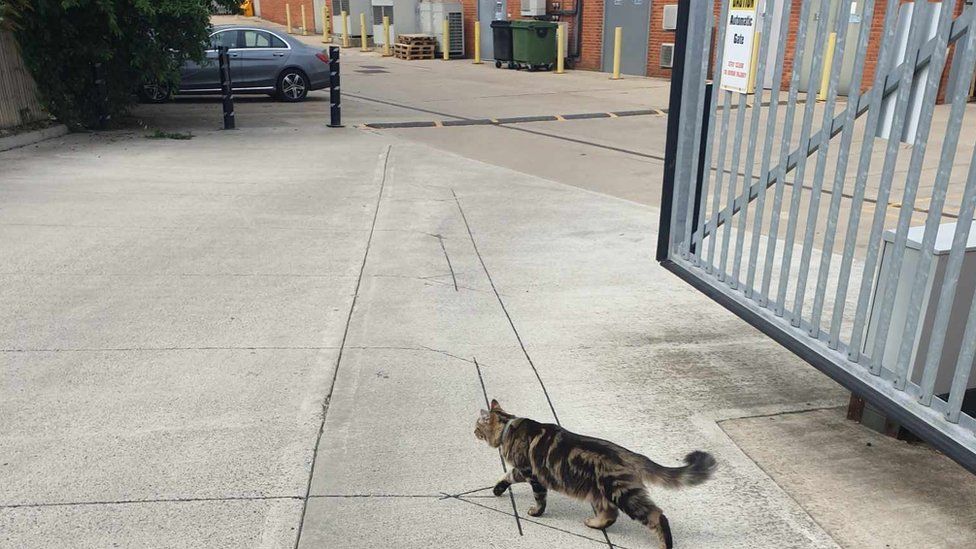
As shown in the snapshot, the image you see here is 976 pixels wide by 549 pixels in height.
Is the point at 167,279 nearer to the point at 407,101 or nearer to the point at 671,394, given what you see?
the point at 671,394

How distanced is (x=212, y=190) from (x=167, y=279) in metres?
3.46

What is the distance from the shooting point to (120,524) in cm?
354

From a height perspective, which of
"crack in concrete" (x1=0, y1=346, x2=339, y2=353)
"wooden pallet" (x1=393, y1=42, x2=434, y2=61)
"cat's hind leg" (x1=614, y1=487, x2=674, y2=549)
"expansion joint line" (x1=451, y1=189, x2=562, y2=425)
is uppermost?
"wooden pallet" (x1=393, y1=42, x2=434, y2=61)

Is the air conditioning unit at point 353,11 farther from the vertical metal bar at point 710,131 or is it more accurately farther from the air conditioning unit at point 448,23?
the vertical metal bar at point 710,131

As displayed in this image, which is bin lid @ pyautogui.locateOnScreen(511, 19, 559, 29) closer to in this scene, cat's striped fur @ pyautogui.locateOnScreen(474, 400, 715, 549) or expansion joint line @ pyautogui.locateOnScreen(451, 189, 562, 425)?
expansion joint line @ pyautogui.locateOnScreen(451, 189, 562, 425)

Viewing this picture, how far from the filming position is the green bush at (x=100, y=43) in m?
12.8

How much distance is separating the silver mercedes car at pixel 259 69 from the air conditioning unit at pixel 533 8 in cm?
982

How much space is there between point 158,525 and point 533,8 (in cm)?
2511

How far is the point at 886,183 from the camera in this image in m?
3.45

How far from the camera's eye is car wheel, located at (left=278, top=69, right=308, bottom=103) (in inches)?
733

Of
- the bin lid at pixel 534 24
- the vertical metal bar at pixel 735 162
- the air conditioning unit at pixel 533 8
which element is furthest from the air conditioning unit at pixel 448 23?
the vertical metal bar at pixel 735 162

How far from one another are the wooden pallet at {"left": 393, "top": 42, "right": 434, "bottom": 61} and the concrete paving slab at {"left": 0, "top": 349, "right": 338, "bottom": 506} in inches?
1054

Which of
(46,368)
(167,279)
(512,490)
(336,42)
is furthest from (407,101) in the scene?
(336,42)

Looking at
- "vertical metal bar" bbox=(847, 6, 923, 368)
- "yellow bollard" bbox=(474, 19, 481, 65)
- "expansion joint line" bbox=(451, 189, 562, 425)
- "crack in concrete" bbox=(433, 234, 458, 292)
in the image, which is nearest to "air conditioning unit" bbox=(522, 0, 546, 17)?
"yellow bollard" bbox=(474, 19, 481, 65)
